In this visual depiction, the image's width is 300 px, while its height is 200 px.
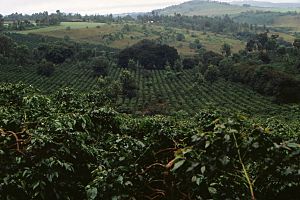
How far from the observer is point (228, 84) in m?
105

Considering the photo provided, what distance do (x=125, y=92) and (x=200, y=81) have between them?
21.6 metres

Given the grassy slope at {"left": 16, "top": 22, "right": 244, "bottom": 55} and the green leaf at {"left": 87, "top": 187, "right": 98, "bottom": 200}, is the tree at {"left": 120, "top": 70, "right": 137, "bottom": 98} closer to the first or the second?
the grassy slope at {"left": 16, "top": 22, "right": 244, "bottom": 55}

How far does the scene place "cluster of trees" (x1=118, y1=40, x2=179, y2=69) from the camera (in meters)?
133

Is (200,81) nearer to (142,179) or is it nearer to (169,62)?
(169,62)

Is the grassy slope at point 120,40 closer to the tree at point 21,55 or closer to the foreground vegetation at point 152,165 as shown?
the tree at point 21,55

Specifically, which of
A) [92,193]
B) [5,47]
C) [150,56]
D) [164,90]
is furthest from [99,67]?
[92,193]

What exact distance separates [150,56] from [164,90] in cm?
3702

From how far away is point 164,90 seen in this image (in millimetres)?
99062

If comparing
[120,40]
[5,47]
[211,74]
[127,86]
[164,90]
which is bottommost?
[164,90]

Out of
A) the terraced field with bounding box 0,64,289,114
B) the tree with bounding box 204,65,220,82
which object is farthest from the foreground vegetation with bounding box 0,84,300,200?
the tree with bounding box 204,65,220,82

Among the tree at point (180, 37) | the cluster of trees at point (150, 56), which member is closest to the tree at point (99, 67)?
the cluster of trees at point (150, 56)

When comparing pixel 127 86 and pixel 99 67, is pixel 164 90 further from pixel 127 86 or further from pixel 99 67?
pixel 99 67

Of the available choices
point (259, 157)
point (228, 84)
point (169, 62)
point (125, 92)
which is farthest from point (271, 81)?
point (259, 157)

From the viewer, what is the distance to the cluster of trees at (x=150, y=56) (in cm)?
13325
